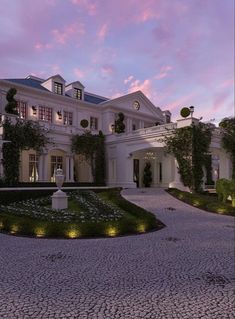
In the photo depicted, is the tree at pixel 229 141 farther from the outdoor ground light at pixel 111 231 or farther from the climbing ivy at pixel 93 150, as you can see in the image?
the outdoor ground light at pixel 111 231

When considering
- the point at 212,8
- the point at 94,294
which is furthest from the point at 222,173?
the point at 94,294

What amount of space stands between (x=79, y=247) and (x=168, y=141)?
1816 centimetres

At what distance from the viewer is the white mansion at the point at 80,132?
28656 mm

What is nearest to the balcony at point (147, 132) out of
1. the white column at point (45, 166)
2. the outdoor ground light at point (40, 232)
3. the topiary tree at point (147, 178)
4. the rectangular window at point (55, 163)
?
the topiary tree at point (147, 178)

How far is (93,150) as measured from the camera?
31047 millimetres

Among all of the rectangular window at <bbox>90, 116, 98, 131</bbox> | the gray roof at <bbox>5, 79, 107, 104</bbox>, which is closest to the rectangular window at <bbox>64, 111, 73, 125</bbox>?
the rectangular window at <bbox>90, 116, 98, 131</bbox>

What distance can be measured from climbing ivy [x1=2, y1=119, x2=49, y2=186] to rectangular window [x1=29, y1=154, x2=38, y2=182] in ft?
12.3

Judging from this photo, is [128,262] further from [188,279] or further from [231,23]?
[231,23]

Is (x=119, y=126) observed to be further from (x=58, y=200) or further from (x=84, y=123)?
(x=58, y=200)

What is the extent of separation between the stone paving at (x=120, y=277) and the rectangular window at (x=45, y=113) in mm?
22490

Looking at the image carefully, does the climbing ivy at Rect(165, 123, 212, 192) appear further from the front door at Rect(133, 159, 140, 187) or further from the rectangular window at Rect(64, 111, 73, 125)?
the rectangular window at Rect(64, 111, 73, 125)

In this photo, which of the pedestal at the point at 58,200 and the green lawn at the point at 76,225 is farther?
the pedestal at the point at 58,200

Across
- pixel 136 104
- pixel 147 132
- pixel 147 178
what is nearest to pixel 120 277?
pixel 147 132

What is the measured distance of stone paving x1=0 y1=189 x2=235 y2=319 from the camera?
475 cm
